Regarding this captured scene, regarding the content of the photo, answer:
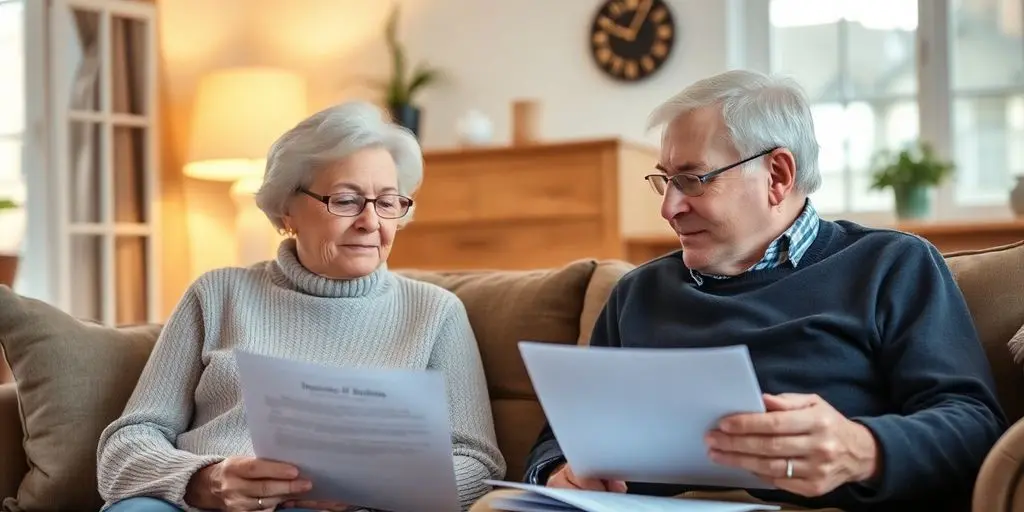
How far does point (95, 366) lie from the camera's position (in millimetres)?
2119

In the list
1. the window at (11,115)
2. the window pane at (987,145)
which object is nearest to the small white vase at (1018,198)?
the window pane at (987,145)

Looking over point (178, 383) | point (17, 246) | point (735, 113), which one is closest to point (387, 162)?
point (178, 383)

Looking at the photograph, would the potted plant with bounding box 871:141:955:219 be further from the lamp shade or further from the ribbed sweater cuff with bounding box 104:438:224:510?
the ribbed sweater cuff with bounding box 104:438:224:510

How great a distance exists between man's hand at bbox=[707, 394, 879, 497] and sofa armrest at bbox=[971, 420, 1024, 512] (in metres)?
0.15

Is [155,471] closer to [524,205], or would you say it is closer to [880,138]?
[524,205]

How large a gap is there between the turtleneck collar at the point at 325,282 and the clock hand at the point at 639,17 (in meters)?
2.75

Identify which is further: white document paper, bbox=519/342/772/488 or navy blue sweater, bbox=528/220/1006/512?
navy blue sweater, bbox=528/220/1006/512

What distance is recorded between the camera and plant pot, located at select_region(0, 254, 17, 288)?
4370 mm

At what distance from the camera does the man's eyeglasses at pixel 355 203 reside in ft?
6.77

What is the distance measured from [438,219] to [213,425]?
8.24 ft

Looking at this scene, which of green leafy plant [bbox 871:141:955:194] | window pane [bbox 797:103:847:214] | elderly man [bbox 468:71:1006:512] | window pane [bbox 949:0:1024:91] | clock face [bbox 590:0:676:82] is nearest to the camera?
elderly man [bbox 468:71:1006:512]

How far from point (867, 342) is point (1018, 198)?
251 cm

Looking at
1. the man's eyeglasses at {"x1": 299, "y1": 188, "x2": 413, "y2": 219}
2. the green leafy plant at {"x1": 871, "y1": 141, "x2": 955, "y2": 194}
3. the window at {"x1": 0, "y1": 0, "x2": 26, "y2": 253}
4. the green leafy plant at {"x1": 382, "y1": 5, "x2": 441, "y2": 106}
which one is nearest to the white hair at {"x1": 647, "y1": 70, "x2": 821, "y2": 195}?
the man's eyeglasses at {"x1": 299, "y1": 188, "x2": 413, "y2": 219}

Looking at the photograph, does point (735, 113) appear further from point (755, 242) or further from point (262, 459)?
point (262, 459)
